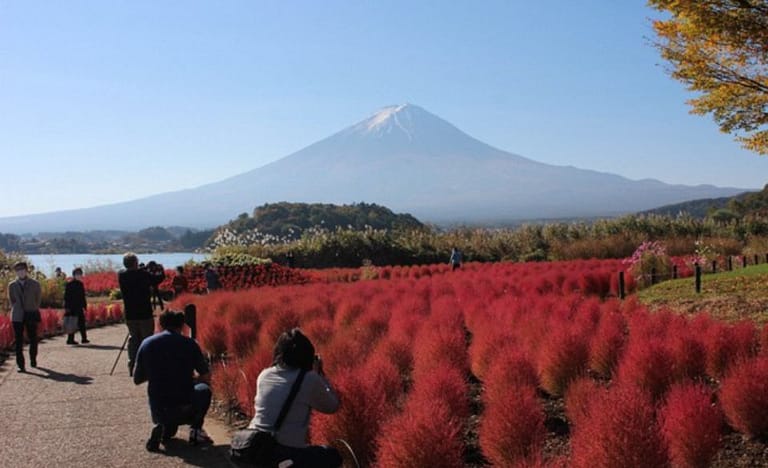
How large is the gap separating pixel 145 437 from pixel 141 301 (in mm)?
3499

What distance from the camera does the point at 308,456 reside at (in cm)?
562

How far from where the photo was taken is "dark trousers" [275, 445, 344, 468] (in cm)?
559

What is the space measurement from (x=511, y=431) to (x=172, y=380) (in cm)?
355

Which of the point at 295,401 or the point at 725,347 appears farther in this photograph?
the point at 725,347

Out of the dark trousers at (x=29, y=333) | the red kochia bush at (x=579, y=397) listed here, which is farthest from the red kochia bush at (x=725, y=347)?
the dark trousers at (x=29, y=333)

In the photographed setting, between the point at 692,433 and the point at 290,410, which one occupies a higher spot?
the point at 290,410

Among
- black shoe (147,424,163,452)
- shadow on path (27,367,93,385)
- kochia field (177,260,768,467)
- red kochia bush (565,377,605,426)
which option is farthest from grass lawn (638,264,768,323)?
shadow on path (27,367,93,385)

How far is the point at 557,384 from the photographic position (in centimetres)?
823

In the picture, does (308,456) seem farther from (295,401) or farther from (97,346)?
(97,346)

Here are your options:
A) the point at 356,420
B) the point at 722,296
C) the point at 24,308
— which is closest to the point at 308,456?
the point at 356,420

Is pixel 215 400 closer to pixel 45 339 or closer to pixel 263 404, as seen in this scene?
pixel 263 404

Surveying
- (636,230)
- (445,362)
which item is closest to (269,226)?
(636,230)

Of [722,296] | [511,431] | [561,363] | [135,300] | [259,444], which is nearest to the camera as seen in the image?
[259,444]

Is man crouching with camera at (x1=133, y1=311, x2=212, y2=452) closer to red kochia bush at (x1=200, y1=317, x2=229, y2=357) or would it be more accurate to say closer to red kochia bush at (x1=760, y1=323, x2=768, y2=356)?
red kochia bush at (x1=200, y1=317, x2=229, y2=357)
